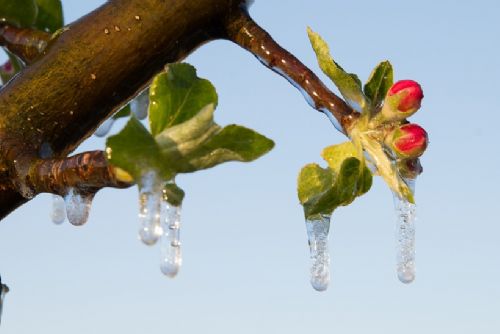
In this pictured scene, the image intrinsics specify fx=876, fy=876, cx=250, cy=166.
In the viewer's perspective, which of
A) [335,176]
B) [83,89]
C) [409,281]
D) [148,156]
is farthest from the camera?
[409,281]

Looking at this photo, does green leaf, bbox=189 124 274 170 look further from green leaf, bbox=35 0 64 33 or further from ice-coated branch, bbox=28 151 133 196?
green leaf, bbox=35 0 64 33

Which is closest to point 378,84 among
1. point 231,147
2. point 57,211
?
point 231,147

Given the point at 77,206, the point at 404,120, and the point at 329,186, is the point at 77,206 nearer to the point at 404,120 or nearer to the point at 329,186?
the point at 329,186

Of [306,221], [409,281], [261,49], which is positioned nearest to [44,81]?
[261,49]

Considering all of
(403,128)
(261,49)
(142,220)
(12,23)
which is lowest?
(142,220)

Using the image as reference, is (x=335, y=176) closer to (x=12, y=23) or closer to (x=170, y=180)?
(x=170, y=180)

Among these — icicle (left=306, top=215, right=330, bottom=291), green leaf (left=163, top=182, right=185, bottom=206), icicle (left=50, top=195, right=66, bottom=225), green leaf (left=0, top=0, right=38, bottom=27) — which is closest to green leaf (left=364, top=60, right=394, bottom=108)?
icicle (left=306, top=215, right=330, bottom=291)
